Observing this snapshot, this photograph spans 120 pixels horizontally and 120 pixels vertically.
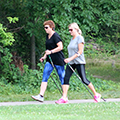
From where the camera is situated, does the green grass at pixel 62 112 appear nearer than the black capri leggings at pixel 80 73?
Yes

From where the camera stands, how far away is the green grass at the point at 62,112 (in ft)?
17.8

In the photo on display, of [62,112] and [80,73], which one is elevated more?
[80,73]

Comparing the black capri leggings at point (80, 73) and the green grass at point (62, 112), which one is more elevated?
the black capri leggings at point (80, 73)

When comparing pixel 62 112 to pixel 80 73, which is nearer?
pixel 62 112

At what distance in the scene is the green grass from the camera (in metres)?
5.43

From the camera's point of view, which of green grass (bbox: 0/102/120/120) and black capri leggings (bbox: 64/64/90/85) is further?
black capri leggings (bbox: 64/64/90/85)

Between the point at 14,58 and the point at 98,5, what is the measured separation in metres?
4.14

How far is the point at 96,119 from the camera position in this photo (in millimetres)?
5277

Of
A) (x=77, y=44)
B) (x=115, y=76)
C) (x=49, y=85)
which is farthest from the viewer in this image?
(x=115, y=76)

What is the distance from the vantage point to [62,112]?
6.02 m

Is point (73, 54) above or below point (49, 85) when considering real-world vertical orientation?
above

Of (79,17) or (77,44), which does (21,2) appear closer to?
(79,17)

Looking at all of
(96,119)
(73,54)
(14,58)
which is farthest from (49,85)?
(96,119)

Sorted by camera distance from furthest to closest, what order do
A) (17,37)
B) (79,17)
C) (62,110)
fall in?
(17,37) → (79,17) → (62,110)
